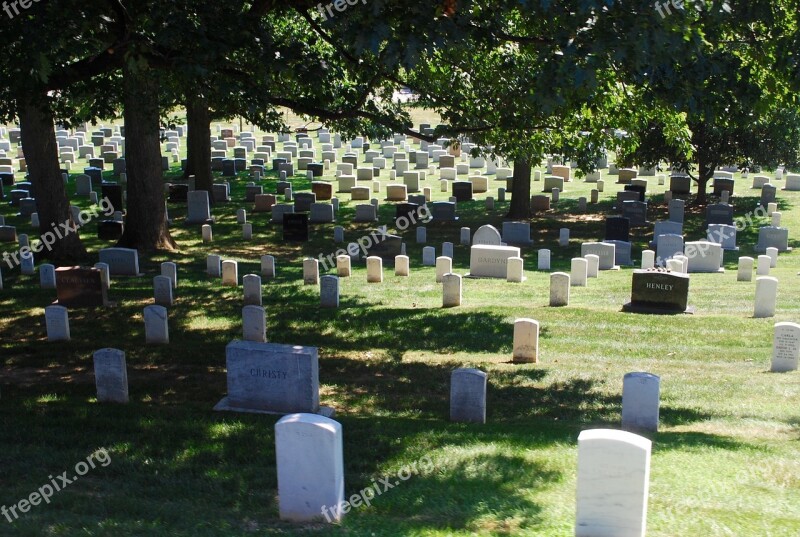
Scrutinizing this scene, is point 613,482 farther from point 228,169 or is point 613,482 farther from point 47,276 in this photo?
point 228,169

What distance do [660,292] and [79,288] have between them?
1028cm

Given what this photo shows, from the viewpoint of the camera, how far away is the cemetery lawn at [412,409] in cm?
636

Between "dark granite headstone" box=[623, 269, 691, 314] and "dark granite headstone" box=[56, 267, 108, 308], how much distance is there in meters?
9.36

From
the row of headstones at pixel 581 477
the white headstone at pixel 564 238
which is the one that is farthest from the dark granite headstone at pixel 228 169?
the row of headstones at pixel 581 477

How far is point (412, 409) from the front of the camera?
10102mm

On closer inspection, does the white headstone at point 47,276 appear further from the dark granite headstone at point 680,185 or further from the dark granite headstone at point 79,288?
the dark granite headstone at point 680,185

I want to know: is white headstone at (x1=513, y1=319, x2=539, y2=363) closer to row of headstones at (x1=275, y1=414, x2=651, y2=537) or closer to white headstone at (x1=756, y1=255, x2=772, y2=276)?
row of headstones at (x1=275, y1=414, x2=651, y2=537)

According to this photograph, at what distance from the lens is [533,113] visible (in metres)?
13.4

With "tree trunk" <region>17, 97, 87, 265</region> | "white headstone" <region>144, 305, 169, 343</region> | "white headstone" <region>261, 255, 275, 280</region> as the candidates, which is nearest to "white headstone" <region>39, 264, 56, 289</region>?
"tree trunk" <region>17, 97, 87, 265</region>

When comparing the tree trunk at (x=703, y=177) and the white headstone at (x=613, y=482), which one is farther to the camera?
the tree trunk at (x=703, y=177)

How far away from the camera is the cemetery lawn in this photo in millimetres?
6359

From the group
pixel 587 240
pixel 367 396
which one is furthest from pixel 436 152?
pixel 367 396

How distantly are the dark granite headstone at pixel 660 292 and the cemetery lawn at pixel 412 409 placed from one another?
1.89ft

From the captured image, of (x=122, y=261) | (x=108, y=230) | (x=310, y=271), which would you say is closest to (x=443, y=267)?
(x=310, y=271)
